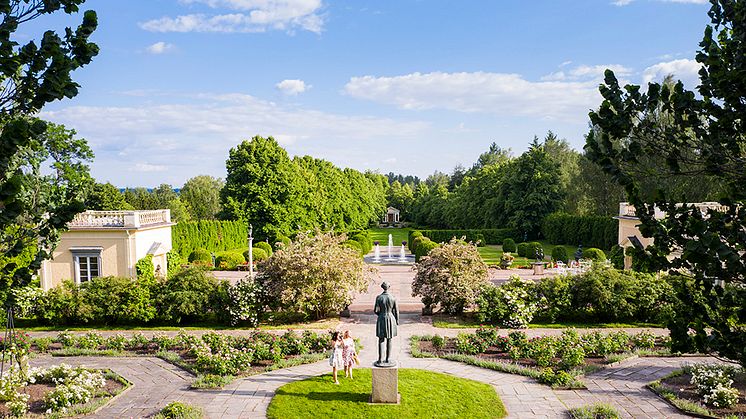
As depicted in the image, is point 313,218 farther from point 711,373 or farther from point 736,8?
point 736,8

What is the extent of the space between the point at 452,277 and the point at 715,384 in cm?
885

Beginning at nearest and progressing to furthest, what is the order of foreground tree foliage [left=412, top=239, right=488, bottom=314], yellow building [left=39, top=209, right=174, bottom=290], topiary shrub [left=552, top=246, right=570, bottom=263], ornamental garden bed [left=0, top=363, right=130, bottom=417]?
ornamental garden bed [left=0, top=363, right=130, bottom=417], foreground tree foliage [left=412, top=239, right=488, bottom=314], yellow building [left=39, top=209, right=174, bottom=290], topiary shrub [left=552, top=246, right=570, bottom=263]

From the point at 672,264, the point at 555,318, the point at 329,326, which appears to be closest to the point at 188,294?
the point at 329,326

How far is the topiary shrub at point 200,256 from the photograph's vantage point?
33.5 m

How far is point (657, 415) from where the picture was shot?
31.6 feet

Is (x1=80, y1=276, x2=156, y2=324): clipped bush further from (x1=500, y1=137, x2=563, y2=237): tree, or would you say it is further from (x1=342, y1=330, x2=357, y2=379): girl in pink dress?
(x1=500, y1=137, x2=563, y2=237): tree

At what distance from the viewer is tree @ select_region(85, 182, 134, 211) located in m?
39.8

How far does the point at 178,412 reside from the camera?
31.1 feet

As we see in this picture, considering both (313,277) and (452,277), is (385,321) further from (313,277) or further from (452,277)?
(452,277)

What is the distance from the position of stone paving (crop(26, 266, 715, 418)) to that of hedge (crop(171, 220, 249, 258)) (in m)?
20.2

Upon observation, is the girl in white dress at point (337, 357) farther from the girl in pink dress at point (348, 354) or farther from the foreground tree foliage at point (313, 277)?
the foreground tree foliage at point (313, 277)

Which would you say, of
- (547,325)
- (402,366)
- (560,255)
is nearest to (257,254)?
(560,255)

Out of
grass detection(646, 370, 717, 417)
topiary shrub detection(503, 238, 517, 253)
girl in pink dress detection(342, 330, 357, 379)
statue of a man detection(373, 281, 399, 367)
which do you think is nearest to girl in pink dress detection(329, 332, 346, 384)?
girl in pink dress detection(342, 330, 357, 379)

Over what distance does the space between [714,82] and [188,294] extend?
53.5 ft
